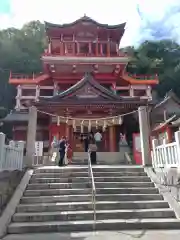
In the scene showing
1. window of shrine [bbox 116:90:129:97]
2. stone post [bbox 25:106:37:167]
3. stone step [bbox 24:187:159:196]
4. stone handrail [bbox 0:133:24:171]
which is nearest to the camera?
stone handrail [bbox 0:133:24:171]

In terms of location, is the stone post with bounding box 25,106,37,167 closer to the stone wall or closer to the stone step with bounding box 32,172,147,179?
the stone step with bounding box 32,172,147,179

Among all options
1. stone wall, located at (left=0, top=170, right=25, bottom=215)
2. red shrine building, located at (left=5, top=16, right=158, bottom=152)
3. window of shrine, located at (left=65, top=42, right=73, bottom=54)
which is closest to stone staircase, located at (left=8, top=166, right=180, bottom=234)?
stone wall, located at (left=0, top=170, right=25, bottom=215)

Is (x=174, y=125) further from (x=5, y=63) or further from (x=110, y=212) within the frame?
(x=5, y=63)

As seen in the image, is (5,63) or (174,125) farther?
(5,63)

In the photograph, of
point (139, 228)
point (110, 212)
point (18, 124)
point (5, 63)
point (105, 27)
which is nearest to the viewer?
point (139, 228)

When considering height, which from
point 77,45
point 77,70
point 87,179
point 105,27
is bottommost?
point 87,179

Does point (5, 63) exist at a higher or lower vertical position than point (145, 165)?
higher

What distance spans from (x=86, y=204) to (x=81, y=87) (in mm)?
10266

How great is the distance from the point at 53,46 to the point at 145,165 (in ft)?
62.4

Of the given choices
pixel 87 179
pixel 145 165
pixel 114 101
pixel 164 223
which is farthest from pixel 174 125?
pixel 164 223

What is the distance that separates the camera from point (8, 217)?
6.33m

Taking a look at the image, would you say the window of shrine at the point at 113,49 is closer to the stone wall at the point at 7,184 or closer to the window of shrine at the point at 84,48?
the window of shrine at the point at 84,48

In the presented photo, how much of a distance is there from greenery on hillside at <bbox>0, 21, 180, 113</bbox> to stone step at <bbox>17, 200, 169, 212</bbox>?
29779mm

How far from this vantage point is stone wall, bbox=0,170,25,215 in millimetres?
6817
